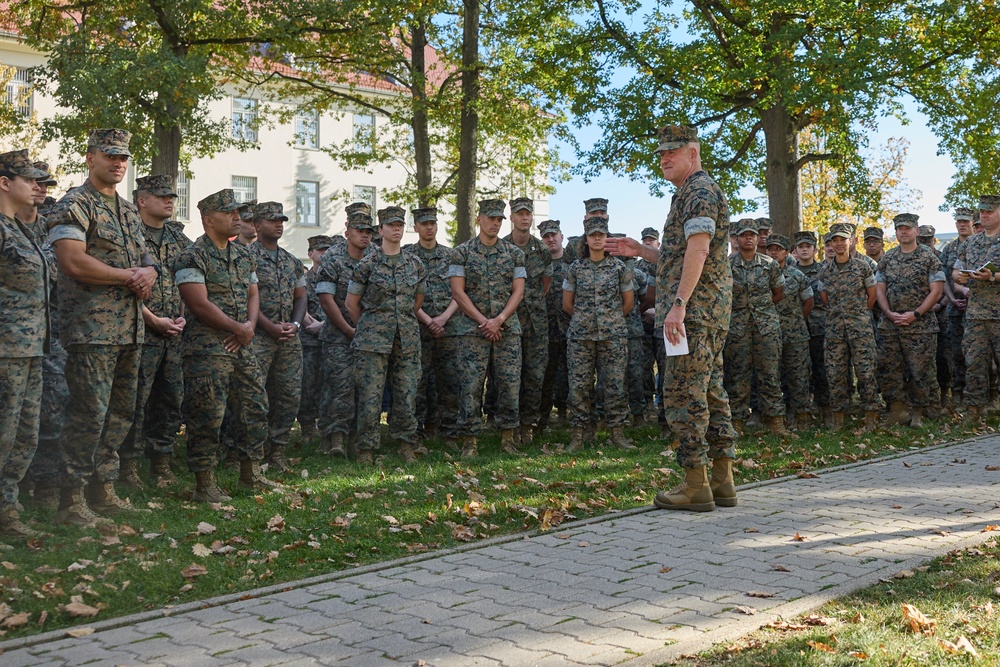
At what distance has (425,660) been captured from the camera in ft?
13.0

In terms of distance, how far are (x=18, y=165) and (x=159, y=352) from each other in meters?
2.33

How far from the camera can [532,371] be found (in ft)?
35.6

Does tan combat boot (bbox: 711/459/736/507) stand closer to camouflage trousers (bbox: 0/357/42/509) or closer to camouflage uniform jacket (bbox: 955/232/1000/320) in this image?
camouflage trousers (bbox: 0/357/42/509)

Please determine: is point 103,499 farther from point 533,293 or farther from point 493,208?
point 533,293

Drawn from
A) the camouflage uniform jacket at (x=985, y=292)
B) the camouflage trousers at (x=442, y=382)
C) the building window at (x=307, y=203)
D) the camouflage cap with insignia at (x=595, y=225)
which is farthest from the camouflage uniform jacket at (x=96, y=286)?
the building window at (x=307, y=203)

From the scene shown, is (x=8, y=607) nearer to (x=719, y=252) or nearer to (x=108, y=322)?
(x=108, y=322)

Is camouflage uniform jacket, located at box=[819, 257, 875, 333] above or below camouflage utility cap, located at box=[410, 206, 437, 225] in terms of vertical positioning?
below

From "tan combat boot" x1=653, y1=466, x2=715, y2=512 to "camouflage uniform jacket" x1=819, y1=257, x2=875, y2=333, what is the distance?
558 cm

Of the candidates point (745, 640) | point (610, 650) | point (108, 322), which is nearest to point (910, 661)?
point (745, 640)

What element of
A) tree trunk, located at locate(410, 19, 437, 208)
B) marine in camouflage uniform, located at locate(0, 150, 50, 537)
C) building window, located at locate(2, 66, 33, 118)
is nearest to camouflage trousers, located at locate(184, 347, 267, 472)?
marine in camouflage uniform, located at locate(0, 150, 50, 537)

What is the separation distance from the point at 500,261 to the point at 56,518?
16.5ft

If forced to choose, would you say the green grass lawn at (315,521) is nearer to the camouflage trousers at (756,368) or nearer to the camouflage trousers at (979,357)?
the camouflage trousers at (756,368)

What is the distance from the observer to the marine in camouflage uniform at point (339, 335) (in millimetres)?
10250

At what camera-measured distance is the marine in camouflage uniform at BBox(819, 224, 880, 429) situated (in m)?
11.6
